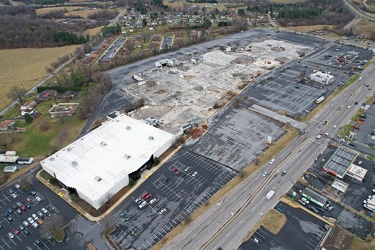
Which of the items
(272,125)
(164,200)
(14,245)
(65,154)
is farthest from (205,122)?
(14,245)

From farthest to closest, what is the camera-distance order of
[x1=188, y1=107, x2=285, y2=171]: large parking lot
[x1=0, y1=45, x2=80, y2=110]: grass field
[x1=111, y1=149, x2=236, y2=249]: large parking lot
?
1. [x1=0, y1=45, x2=80, y2=110]: grass field
2. [x1=188, y1=107, x2=285, y2=171]: large parking lot
3. [x1=111, y1=149, x2=236, y2=249]: large parking lot

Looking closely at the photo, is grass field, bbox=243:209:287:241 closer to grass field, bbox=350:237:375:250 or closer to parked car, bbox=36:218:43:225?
grass field, bbox=350:237:375:250

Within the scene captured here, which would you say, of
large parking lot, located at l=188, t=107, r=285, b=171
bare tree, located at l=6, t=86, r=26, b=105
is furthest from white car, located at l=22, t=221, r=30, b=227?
bare tree, located at l=6, t=86, r=26, b=105

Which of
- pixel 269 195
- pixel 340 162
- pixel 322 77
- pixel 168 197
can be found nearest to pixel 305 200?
pixel 269 195

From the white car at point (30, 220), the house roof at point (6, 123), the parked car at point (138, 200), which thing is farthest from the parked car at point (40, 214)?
the house roof at point (6, 123)

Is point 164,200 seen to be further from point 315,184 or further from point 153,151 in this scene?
point 315,184

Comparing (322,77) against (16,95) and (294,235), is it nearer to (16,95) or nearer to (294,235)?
(294,235)
